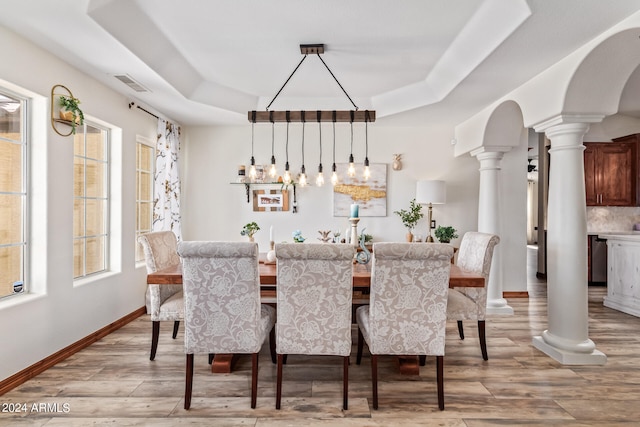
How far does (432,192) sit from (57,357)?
4163 millimetres

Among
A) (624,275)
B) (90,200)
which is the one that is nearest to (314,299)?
(90,200)

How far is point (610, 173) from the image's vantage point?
219 inches

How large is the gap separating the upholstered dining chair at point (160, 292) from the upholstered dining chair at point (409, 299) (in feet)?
5.17

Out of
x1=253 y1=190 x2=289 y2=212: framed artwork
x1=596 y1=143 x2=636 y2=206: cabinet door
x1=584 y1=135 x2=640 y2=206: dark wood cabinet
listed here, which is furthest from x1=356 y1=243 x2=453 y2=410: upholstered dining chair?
x1=596 y1=143 x2=636 y2=206: cabinet door

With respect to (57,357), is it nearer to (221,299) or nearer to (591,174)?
(221,299)

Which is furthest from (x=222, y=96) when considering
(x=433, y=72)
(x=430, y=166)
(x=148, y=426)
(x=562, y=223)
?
(x=562, y=223)

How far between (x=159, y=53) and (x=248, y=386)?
2711 mm

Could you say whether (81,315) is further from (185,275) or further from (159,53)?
(159,53)

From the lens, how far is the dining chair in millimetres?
2107

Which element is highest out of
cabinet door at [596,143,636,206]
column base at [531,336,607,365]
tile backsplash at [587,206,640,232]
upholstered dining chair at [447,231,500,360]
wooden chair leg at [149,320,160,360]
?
cabinet door at [596,143,636,206]

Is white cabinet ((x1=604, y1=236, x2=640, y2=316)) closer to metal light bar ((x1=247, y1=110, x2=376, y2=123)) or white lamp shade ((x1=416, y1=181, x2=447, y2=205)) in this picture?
white lamp shade ((x1=416, y1=181, x2=447, y2=205))

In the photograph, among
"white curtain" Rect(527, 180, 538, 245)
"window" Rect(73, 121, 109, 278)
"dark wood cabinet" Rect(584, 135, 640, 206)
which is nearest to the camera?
"window" Rect(73, 121, 109, 278)

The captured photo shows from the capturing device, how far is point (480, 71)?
295 centimetres

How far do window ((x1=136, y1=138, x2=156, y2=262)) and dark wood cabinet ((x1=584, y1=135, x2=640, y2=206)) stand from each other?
6.36m
